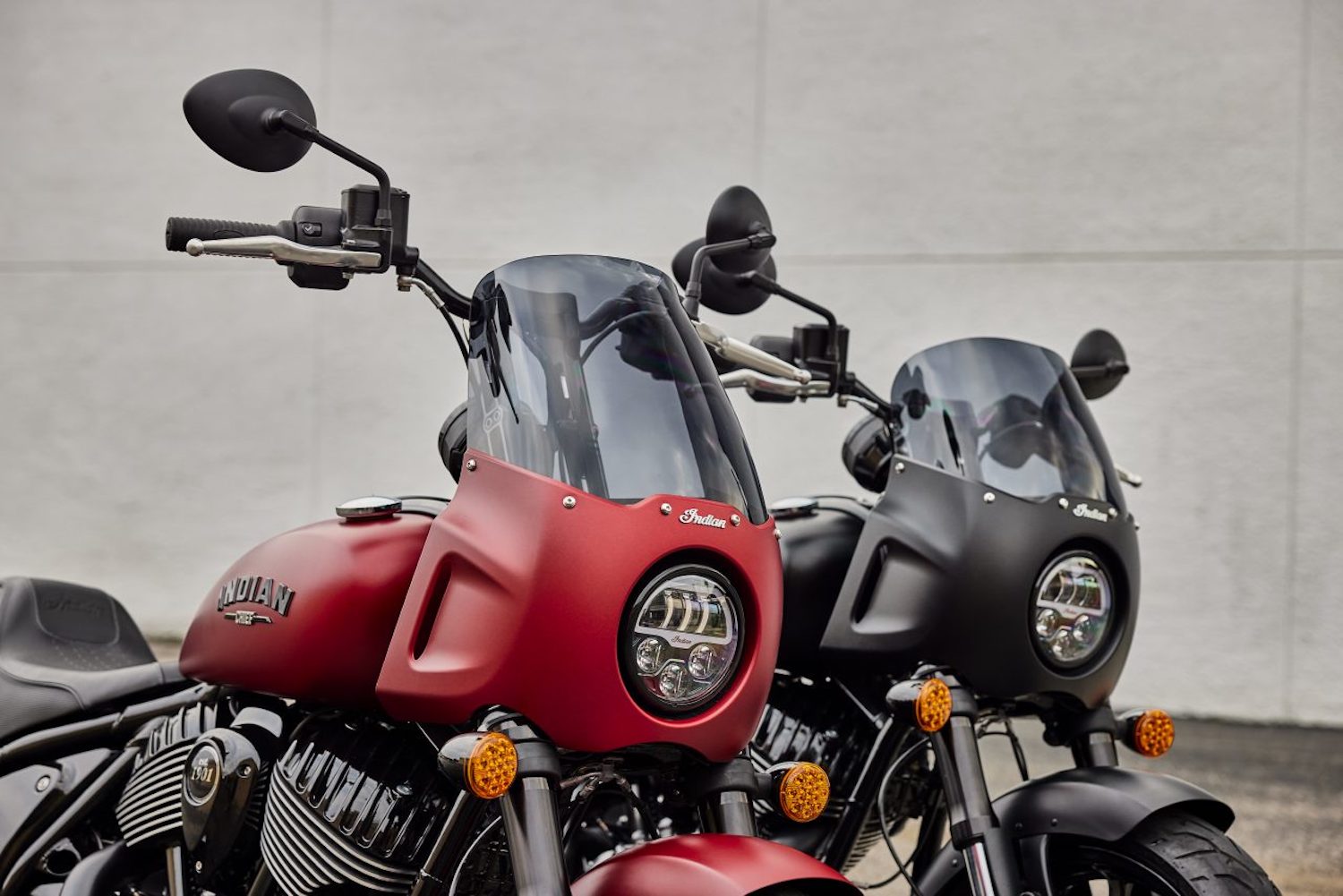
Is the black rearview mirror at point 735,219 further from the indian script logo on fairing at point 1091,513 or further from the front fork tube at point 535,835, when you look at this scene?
the front fork tube at point 535,835

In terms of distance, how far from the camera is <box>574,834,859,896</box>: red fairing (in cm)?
162

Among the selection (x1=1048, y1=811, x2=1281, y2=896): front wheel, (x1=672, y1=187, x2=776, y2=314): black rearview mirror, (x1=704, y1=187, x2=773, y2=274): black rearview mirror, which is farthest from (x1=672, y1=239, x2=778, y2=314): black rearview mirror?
(x1=1048, y1=811, x2=1281, y2=896): front wheel

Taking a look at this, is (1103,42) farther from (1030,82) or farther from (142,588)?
(142,588)

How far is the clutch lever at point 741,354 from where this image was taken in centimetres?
224

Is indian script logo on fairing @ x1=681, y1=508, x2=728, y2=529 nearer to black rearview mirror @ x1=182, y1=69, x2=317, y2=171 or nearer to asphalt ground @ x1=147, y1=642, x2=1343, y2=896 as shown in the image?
black rearview mirror @ x1=182, y1=69, x2=317, y2=171

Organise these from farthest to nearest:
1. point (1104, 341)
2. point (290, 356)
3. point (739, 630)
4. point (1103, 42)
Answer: point (290, 356), point (1103, 42), point (1104, 341), point (739, 630)

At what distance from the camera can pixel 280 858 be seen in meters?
2.03

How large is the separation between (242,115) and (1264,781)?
480cm

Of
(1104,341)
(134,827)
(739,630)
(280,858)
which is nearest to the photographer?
(739,630)

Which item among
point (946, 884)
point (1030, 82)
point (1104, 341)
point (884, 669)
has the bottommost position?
point (946, 884)

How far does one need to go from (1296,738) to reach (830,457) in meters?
2.42

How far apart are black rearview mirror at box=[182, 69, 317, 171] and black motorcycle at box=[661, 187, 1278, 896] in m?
0.74

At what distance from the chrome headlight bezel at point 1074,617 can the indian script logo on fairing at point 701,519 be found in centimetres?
85

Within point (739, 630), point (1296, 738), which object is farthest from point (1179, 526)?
point (739, 630)
